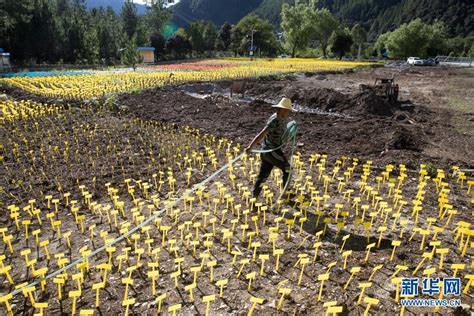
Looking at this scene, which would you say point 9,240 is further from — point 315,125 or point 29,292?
point 315,125

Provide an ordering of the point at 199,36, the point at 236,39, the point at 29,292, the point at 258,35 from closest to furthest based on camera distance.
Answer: the point at 29,292, the point at 199,36, the point at 258,35, the point at 236,39

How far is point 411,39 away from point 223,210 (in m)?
66.4

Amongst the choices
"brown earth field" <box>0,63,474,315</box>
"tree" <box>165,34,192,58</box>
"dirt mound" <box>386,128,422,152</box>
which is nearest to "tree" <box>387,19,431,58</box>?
"tree" <box>165,34,192,58</box>

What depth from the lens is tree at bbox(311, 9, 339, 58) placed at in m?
62.9

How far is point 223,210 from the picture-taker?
16.5ft

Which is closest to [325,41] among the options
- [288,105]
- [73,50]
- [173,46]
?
[173,46]

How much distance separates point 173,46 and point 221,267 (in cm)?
5380

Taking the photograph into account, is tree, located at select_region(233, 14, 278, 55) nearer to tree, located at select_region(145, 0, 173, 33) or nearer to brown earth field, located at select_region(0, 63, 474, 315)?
tree, located at select_region(145, 0, 173, 33)

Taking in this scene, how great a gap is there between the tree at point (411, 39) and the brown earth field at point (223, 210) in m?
54.8

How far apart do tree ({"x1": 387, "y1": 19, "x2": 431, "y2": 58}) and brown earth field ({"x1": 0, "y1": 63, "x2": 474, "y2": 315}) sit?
2159 inches

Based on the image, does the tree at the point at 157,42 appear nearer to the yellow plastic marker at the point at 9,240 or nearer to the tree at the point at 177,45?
the tree at the point at 177,45

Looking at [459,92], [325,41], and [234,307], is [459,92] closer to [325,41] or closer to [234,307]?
[234,307]

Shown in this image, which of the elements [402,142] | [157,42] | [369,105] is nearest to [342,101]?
[369,105]

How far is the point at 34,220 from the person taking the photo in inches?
207
